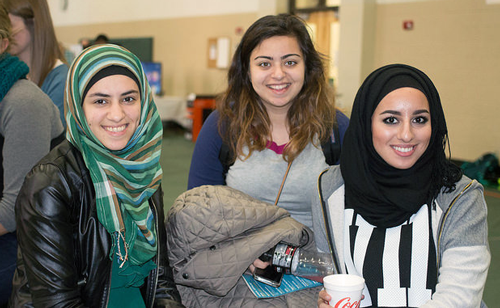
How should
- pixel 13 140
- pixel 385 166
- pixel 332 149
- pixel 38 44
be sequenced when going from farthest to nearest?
pixel 38 44
pixel 332 149
pixel 13 140
pixel 385 166

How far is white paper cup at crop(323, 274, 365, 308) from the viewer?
1487 millimetres

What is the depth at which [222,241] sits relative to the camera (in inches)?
74.7

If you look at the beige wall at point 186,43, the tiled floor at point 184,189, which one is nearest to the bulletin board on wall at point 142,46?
the beige wall at point 186,43

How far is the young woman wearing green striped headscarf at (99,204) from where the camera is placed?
1588 millimetres

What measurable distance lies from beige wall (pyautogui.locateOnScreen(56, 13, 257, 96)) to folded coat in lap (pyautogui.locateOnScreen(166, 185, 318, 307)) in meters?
9.56

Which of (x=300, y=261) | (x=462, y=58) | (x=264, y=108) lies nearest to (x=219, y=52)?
(x=462, y=58)

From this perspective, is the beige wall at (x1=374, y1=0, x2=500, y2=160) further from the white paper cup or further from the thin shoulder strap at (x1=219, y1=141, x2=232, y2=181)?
the white paper cup

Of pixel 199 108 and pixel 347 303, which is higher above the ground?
pixel 347 303

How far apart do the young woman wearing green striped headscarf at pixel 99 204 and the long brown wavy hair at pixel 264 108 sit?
29.5 inches

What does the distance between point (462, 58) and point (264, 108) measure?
6288 mm

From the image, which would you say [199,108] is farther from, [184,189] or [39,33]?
[39,33]

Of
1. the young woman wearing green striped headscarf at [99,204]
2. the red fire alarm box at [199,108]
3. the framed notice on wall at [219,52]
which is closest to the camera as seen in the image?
the young woman wearing green striped headscarf at [99,204]

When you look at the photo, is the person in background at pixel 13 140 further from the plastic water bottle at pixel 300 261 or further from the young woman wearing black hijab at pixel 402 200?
the young woman wearing black hijab at pixel 402 200

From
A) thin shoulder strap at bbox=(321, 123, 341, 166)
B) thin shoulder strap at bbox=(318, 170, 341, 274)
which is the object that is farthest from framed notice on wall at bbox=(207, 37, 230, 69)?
thin shoulder strap at bbox=(318, 170, 341, 274)
